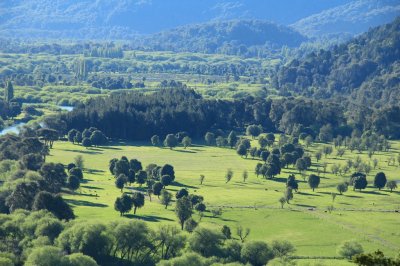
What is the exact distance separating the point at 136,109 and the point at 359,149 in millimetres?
47505

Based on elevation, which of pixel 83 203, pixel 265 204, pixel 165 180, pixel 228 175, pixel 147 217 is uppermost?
pixel 228 175

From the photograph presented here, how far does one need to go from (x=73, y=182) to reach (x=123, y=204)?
510 inches

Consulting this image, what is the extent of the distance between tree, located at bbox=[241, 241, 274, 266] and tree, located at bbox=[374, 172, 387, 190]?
42158 mm

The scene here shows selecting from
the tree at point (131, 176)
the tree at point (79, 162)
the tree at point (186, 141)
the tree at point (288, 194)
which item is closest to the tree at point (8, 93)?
the tree at point (186, 141)

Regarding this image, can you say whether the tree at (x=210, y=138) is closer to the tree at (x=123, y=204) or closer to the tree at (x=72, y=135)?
the tree at (x=72, y=135)

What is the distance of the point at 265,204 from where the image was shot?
9788 centimetres

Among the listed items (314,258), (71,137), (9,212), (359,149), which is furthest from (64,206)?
(359,149)

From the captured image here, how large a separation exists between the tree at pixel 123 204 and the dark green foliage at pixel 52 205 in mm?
7737

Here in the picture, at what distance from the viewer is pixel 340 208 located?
9706 centimetres

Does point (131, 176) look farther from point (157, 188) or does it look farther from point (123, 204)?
point (123, 204)

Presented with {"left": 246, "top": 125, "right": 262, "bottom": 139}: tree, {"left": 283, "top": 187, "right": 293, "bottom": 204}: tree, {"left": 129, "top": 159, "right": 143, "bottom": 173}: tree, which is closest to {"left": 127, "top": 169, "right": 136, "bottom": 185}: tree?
{"left": 129, "top": 159, "right": 143, "bottom": 173}: tree

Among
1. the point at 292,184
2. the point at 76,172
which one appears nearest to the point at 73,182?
the point at 76,172

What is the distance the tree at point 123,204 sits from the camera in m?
89.0

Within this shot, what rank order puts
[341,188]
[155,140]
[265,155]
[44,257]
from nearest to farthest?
[44,257] < [341,188] < [265,155] < [155,140]
